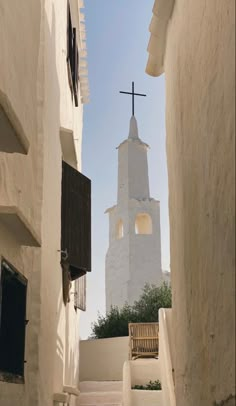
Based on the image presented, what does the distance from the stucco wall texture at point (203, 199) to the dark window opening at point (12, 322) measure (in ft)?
4.64

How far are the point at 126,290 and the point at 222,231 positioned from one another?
21.3 m

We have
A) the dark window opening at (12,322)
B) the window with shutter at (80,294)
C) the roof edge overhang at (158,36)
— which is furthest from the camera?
the window with shutter at (80,294)

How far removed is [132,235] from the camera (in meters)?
25.1

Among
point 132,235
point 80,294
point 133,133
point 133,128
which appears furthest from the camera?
point 133,128

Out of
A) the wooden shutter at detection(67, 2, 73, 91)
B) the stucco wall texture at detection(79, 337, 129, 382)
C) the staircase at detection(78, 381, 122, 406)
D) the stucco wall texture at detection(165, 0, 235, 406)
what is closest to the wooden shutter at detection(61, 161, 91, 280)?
the wooden shutter at detection(67, 2, 73, 91)

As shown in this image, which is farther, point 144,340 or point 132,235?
point 132,235

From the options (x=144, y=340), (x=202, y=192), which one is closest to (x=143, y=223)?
(x=144, y=340)

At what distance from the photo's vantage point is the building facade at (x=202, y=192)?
11.0 ft

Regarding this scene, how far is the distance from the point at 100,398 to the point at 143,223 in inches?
561

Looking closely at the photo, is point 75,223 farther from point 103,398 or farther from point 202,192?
point 103,398

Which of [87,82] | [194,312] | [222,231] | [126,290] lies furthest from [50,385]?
[126,290]

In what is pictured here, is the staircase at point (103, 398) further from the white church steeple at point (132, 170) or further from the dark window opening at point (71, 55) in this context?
the white church steeple at point (132, 170)

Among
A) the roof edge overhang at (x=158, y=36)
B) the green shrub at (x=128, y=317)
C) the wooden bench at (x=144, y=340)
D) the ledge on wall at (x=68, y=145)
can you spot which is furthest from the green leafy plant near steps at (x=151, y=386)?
the green shrub at (x=128, y=317)

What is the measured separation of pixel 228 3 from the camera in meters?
3.42
